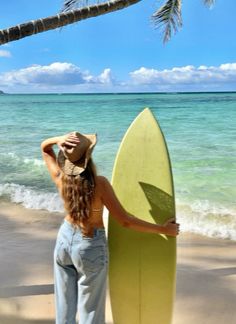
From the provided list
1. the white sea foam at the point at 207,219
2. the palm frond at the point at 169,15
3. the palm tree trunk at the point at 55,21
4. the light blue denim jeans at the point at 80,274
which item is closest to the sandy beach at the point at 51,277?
the white sea foam at the point at 207,219

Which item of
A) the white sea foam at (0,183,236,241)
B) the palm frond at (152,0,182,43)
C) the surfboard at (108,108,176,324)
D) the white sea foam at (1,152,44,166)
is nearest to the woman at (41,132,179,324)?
the surfboard at (108,108,176,324)

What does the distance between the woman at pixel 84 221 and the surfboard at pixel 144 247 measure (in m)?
0.36

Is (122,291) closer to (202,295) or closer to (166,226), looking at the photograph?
(166,226)

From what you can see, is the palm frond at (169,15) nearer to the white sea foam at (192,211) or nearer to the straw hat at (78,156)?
the white sea foam at (192,211)

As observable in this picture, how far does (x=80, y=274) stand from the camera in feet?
6.43

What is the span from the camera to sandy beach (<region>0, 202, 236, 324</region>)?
2.90m

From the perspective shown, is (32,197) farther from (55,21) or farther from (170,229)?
(170,229)

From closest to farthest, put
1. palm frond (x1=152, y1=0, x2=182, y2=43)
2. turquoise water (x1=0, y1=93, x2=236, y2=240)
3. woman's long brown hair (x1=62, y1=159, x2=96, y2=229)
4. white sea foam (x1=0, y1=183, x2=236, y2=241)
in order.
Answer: woman's long brown hair (x1=62, y1=159, x2=96, y2=229), white sea foam (x1=0, y1=183, x2=236, y2=241), turquoise water (x1=0, y1=93, x2=236, y2=240), palm frond (x1=152, y1=0, x2=182, y2=43)

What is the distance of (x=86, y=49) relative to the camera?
40.4m

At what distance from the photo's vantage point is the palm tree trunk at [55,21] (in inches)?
116

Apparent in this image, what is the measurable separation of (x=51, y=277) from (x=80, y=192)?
1945 millimetres

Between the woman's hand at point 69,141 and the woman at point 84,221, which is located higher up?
A: the woman's hand at point 69,141

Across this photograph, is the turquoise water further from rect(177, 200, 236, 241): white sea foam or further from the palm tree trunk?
the palm tree trunk

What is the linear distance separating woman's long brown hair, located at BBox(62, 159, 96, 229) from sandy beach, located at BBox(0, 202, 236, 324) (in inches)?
46.4
